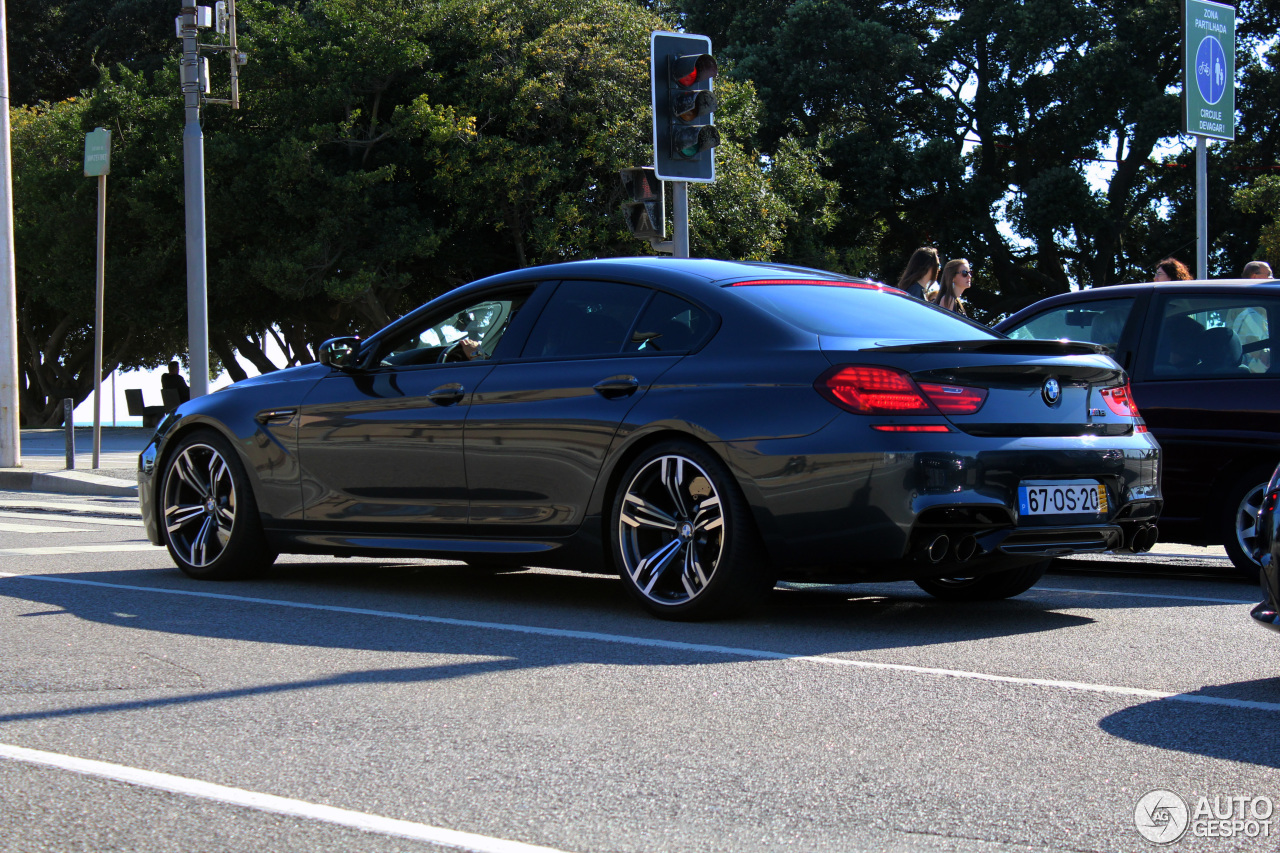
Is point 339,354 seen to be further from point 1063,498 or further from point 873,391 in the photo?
point 1063,498

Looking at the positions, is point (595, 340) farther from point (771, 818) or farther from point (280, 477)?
point (771, 818)

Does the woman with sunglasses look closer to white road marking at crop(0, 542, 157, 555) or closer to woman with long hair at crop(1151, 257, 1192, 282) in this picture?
woman with long hair at crop(1151, 257, 1192, 282)

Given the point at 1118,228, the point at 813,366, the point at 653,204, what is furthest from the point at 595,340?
the point at 1118,228

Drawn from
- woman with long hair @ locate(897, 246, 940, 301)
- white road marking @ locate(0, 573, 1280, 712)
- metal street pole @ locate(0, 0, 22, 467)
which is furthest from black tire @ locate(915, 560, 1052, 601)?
metal street pole @ locate(0, 0, 22, 467)

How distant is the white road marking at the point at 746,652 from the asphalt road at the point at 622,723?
19 mm

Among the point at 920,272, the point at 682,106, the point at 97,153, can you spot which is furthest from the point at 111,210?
the point at 920,272

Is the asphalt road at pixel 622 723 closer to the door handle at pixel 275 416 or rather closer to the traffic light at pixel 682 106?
the door handle at pixel 275 416

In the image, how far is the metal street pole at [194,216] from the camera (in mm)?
16422

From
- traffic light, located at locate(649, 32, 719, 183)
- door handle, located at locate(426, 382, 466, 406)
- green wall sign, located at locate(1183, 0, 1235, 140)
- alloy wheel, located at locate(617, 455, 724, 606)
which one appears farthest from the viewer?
green wall sign, located at locate(1183, 0, 1235, 140)

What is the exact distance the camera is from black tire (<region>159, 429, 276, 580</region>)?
7.36 meters

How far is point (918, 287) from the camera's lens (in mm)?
10328

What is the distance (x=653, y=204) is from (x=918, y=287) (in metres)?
2.48

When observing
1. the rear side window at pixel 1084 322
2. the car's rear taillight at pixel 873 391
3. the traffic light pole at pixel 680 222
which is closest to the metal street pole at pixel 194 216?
the traffic light pole at pixel 680 222

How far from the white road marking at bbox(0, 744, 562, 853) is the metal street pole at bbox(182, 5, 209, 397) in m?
13.0
